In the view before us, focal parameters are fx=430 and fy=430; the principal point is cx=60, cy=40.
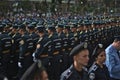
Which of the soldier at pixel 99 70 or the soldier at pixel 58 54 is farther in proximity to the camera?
the soldier at pixel 58 54

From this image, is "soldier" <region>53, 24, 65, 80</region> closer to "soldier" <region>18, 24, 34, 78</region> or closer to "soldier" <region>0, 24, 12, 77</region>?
"soldier" <region>18, 24, 34, 78</region>

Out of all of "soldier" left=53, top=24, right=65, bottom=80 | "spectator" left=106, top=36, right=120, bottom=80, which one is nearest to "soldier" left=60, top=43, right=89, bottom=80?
"spectator" left=106, top=36, right=120, bottom=80

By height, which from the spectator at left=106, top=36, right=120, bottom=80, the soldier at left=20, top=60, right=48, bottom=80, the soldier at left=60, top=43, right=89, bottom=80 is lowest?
the spectator at left=106, top=36, right=120, bottom=80

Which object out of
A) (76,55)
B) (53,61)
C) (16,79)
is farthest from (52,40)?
(76,55)

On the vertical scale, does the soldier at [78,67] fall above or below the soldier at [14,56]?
above

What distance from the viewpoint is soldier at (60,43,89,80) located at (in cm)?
511

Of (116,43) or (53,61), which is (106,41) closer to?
(53,61)

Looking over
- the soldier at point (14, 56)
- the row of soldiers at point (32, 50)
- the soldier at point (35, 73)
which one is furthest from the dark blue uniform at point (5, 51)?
the soldier at point (35, 73)

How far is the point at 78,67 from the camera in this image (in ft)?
16.9

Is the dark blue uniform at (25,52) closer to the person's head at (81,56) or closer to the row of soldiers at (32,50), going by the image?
the row of soldiers at (32,50)

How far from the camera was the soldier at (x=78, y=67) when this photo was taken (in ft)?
16.8

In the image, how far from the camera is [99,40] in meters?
16.8

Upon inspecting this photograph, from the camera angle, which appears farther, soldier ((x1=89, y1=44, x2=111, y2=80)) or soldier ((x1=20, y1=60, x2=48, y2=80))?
soldier ((x1=89, y1=44, x2=111, y2=80))

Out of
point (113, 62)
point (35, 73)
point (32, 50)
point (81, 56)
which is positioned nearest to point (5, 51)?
point (32, 50)
